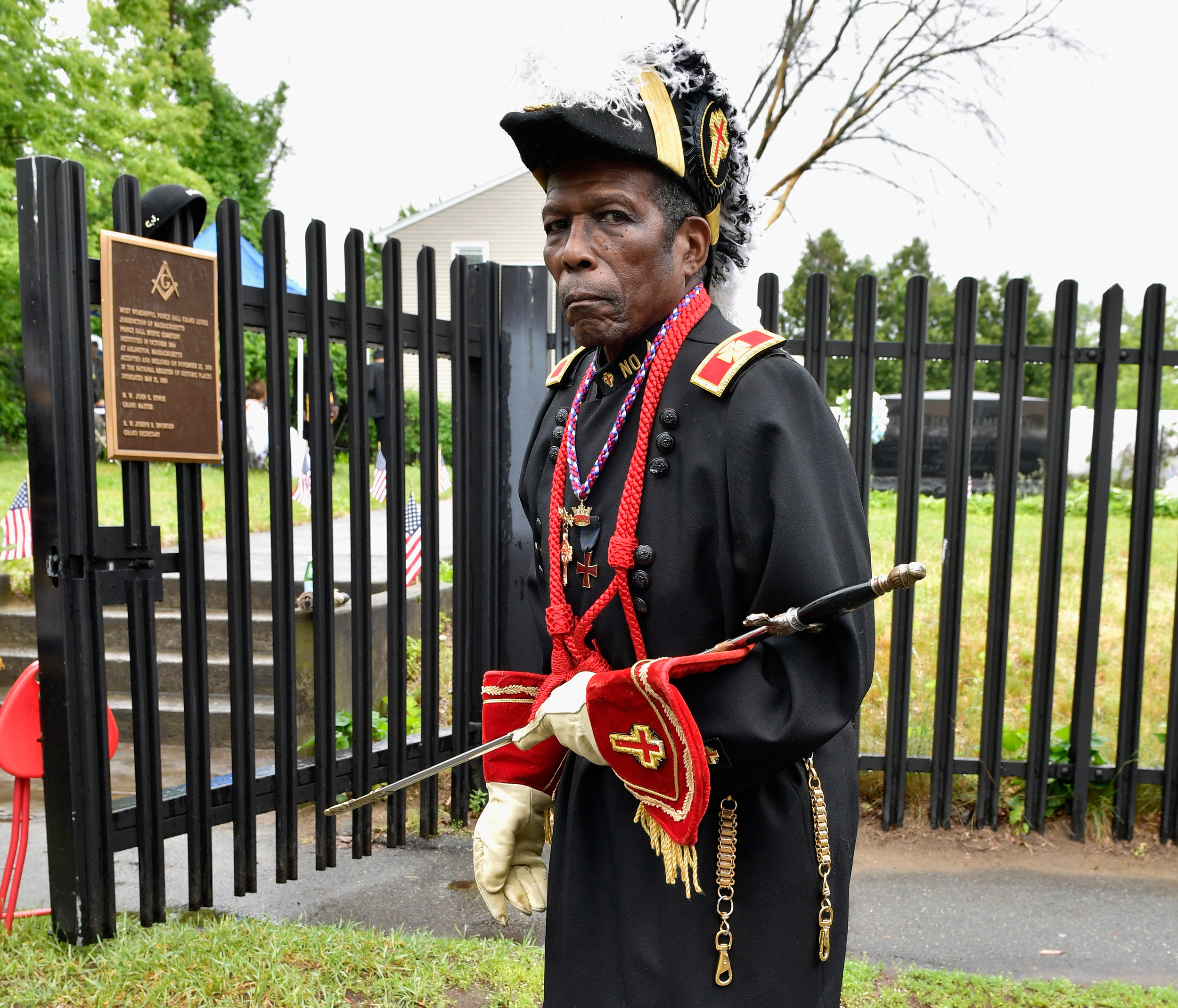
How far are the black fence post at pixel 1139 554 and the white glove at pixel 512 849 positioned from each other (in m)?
3.42

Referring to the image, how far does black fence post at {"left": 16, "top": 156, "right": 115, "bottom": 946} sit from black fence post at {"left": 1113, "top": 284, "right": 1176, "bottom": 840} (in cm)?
414

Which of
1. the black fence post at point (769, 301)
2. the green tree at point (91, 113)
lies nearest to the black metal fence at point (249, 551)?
the black fence post at point (769, 301)

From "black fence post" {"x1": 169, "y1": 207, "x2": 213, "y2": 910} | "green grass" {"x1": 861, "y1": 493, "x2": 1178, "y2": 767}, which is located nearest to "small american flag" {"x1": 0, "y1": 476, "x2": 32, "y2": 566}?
"black fence post" {"x1": 169, "y1": 207, "x2": 213, "y2": 910}

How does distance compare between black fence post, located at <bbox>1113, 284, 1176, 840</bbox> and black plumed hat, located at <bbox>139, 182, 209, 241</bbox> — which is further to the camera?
black fence post, located at <bbox>1113, 284, 1176, 840</bbox>

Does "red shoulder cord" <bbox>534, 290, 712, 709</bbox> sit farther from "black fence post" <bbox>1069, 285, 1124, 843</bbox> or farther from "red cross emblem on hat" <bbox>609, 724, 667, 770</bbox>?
"black fence post" <bbox>1069, 285, 1124, 843</bbox>

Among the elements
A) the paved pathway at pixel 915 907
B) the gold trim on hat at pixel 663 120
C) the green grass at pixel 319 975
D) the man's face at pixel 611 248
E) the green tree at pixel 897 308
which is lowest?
the paved pathway at pixel 915 907

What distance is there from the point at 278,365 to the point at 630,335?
6.56ft

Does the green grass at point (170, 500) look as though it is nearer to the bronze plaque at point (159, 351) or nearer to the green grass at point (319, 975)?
the bronze plaque at point (159, 351)

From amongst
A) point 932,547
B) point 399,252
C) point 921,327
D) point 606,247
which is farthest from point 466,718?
point 932,547

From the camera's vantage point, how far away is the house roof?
88.0 ft

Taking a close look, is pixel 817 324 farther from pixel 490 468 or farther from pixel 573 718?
pixel 573 718

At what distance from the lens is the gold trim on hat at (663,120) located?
1527 mm

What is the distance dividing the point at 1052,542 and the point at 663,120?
3384 millimetres

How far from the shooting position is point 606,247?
61.7 inches
